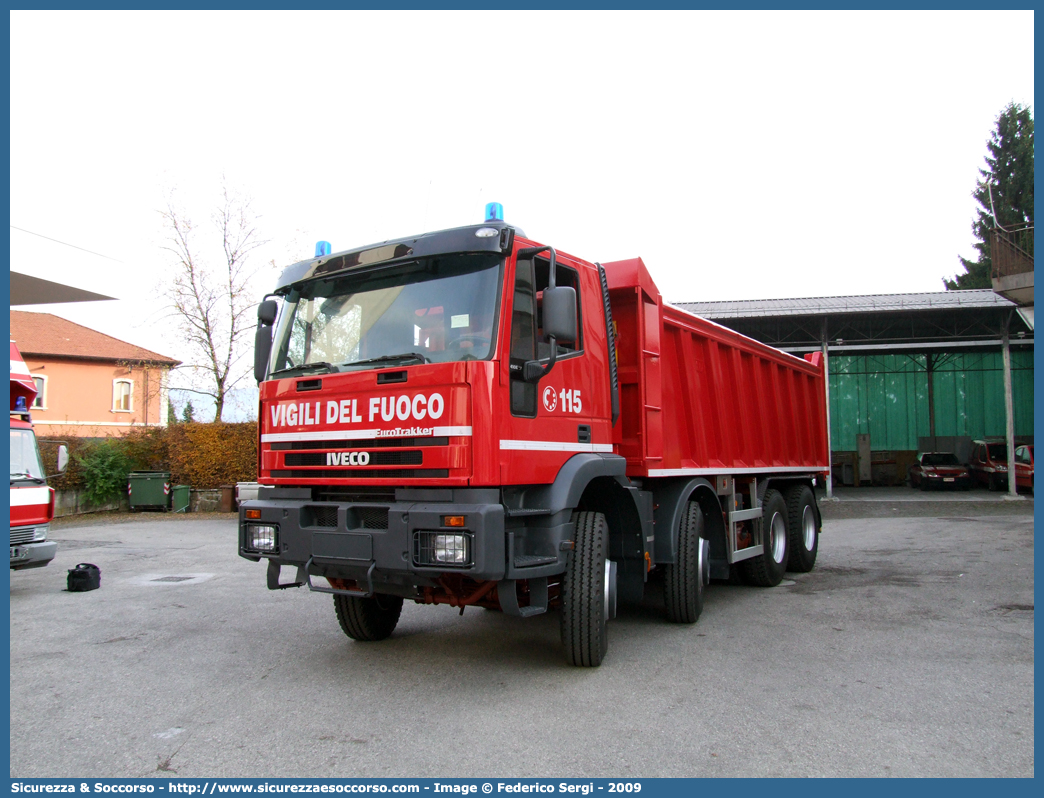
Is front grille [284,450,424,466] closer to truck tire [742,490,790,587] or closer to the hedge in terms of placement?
truck tire [742,490,790,587]

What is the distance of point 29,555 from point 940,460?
26.5 meters

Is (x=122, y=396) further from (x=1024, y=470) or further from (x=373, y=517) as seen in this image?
(x=1024, y=470)

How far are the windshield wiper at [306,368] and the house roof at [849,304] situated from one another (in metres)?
17.7

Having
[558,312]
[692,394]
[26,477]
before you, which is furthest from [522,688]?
[26,477]

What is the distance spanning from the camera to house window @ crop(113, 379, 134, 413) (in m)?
38.0

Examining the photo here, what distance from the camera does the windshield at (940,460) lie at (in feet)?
82.2

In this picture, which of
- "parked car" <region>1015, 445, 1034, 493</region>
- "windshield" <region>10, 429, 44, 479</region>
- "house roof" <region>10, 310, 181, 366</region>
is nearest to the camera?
"windshield" <region>10, 429, 44, 479</region>

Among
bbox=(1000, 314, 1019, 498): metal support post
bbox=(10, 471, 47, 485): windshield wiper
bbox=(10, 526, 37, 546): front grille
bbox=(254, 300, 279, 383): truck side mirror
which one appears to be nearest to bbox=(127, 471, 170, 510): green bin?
bbox=(10, 471, 47, 485): windshield wiper

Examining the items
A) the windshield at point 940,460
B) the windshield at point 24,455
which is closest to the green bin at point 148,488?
the windshield at point 24,455

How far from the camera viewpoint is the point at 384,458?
4543 mm

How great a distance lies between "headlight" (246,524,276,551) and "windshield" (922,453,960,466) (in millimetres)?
25788

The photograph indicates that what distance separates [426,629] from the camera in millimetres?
6438

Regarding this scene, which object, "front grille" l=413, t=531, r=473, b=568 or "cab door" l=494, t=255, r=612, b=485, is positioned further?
"cab door" l=494, t=255, r=612, b=485
